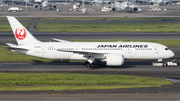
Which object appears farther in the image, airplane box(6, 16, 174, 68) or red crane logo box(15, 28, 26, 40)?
red crane logo box(15, 28, 26, 40)

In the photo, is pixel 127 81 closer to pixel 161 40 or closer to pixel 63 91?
pixel 63 91

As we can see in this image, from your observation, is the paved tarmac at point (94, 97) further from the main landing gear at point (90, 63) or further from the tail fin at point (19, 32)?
the tail fin at point (19, 32)

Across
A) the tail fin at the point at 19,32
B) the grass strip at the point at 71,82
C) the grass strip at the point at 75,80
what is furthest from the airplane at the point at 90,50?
the grass strip at the point at 71,82

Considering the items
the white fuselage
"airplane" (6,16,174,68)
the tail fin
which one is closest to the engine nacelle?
"airplane" (6,16,174,68)

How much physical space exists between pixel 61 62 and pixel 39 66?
4621mm

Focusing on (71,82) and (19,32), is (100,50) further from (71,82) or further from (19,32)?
(19,32)

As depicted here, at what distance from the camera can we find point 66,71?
38281mm

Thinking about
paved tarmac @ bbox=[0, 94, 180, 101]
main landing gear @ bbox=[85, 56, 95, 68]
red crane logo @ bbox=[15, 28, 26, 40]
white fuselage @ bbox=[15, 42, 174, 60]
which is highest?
red crane logo @ bbox=[15, 28, 26, 40]

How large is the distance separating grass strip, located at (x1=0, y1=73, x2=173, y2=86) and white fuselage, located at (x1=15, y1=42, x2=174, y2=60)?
6.15m

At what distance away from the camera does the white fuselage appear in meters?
40.4

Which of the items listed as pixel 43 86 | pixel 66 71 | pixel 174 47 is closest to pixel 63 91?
pixel 43 86

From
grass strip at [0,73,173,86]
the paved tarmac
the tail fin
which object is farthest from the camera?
the tail fin

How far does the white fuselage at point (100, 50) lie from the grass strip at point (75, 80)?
615cm

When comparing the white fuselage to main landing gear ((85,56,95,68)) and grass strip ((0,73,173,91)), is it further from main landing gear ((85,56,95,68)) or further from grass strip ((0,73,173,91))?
grass strip ((0,73,173,91))
